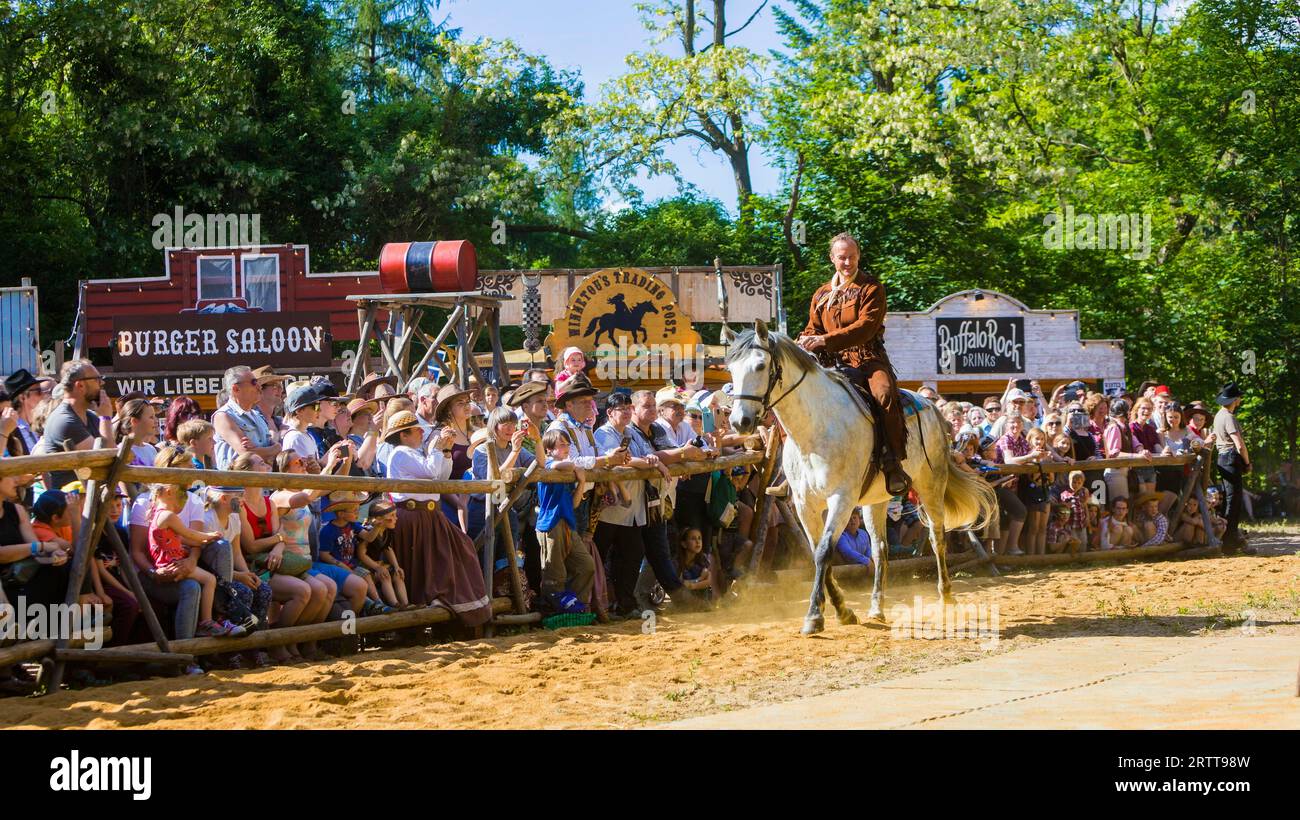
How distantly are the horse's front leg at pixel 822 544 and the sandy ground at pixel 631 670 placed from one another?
18 centimetres

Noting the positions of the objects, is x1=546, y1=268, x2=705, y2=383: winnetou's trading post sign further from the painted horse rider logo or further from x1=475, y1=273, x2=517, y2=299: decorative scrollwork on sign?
x1=475, y1=273, x2=517, y2=299: decorative scrollwork on sign

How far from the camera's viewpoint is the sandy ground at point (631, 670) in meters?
7.17

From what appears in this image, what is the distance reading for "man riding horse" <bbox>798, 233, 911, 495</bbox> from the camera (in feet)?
36.5

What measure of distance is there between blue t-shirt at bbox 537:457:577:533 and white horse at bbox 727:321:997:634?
5.66 ft

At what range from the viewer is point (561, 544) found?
1138 cm

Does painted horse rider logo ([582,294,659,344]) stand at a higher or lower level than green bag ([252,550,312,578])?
higher

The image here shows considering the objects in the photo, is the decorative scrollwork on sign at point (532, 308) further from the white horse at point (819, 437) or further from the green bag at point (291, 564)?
the green bag at point (291, 564)

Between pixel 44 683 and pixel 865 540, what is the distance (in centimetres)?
891

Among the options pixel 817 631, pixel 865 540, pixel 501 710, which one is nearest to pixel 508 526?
pixel 817 631

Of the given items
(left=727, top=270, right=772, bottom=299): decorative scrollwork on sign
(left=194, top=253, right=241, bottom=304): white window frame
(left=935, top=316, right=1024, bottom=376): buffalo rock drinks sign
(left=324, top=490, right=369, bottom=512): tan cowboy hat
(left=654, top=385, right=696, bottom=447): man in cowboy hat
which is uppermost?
(left=194, top=253, right=241, bottom=304): white window frame

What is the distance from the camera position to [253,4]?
35.1 meters

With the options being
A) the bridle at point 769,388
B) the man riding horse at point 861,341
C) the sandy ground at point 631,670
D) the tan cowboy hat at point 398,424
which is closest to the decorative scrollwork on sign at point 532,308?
the sandy ground at point 631,670

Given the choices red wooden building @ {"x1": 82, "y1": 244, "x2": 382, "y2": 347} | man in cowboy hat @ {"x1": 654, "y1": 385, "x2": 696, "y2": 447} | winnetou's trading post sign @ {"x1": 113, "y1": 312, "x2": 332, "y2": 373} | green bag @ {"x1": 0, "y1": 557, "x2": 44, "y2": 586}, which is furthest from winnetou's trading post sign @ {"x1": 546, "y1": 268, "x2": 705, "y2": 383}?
green bag @ {"x1": 0, "y1": 557, "x2": 44, "y2": 586}
